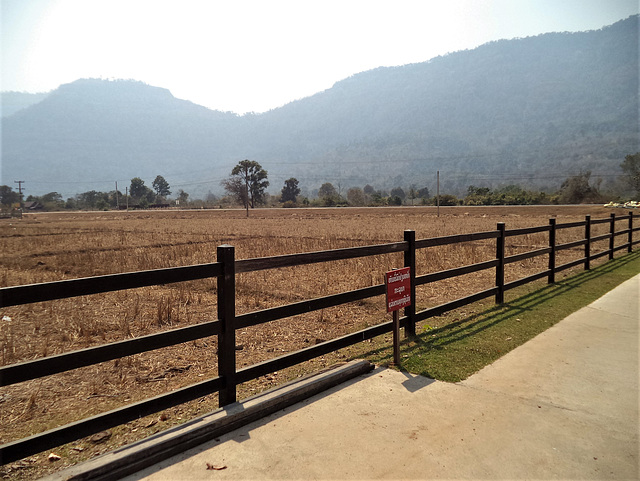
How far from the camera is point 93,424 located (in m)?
3.22

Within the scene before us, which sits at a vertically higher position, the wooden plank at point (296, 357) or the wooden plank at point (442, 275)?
the wooden plank at point (442, 275)

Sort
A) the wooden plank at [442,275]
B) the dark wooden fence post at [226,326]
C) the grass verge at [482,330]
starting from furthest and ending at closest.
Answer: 1. the wooden plank at [442,275]
2. the grass verge at [482,330]
3. the dark wooden fence post at [226,326]

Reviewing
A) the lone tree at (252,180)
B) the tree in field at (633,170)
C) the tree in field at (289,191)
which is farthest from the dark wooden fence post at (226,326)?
the tree in field at (289,191)

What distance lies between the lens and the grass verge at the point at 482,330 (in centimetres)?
514

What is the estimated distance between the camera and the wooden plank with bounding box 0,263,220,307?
9.89 feet

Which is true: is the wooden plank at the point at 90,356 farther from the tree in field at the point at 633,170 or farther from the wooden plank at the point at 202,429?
the tree in field at the point at 633,170

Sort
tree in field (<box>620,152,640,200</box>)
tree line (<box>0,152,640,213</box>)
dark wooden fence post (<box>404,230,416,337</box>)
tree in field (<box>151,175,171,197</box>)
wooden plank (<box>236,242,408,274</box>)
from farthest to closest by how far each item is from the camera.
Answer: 1. tree in field (<box>151,175,171,197</box>)
2. tree in field (<box>620,152,640,200</box>)
3. tree line (<box>0,152,640,213</box>)
4. dark wooden fence post (<box>404,230,416,337</box>)
5. wooden plank (<box>236,242,408,274</box>)

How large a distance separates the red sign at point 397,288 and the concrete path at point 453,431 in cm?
74

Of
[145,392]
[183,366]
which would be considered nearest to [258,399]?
[145,392]

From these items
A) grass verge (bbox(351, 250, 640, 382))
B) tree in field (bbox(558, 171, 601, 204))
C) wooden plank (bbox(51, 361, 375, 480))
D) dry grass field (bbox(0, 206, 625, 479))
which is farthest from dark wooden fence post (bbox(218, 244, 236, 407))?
tree in field (bbox(558, 171, 601, 204))

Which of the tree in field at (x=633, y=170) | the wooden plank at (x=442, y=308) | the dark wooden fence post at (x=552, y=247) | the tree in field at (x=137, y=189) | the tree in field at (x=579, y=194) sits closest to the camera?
the wooden plank at (x=442, y=308)

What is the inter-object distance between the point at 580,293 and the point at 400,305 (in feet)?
18.6

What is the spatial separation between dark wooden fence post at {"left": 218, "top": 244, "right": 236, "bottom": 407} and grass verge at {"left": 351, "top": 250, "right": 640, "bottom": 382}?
1.95 m

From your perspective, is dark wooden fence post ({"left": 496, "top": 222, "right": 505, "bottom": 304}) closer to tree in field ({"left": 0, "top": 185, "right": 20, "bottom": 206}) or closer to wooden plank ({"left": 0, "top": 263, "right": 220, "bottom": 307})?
wooden plank ({"left": 0, "top": 263, "right": 220, "bottom": 307})
